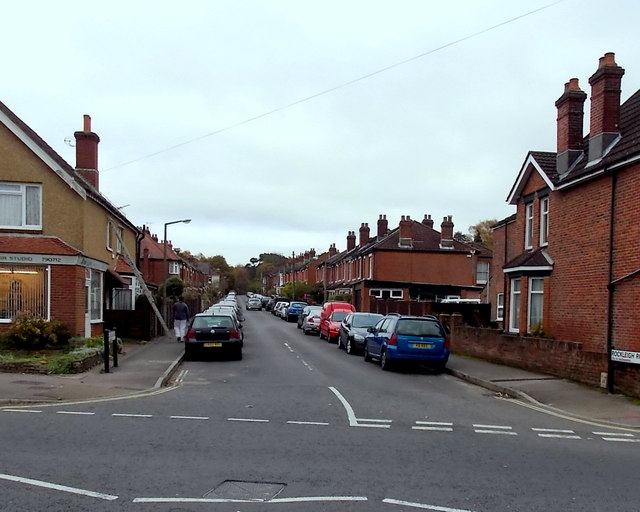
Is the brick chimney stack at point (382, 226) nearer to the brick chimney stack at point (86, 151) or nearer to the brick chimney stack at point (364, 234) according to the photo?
the brick chimney stack at point (364, 234)

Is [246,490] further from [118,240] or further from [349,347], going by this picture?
[118,240]

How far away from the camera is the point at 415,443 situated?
8.36 metres

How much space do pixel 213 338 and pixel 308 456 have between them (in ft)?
40.1

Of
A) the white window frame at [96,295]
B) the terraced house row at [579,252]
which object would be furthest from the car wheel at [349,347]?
the white window frame at [96,295]

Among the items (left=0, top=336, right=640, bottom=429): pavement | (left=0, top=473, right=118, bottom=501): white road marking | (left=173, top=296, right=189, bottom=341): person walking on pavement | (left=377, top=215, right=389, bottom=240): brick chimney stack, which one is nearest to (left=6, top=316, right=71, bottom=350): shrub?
(left=0, top=336, right=640, bottom=429): pavement

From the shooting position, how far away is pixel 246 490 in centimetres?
612

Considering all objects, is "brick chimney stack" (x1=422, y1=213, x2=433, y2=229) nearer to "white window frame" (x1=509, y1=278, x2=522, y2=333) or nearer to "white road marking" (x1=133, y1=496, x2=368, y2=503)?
"white window frame" (x1=509, y1=278, x2=522, y2=333)

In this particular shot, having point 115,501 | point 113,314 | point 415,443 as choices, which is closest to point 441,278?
point 113,314

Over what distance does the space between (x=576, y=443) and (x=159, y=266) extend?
51.8 metres

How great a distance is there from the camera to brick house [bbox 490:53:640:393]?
13938mm

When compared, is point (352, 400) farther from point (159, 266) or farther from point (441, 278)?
point (159, 266)

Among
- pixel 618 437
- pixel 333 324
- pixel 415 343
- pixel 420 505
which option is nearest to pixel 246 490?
pixel 420 505

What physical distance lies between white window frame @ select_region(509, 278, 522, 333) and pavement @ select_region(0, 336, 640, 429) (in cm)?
250

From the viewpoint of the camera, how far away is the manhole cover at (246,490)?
589 centimetres
